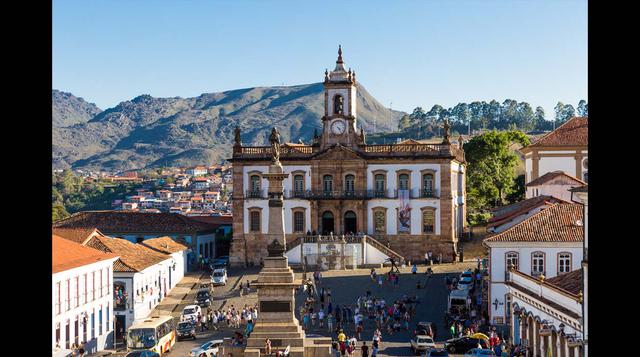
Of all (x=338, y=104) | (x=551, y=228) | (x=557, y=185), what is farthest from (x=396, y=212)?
(x=551, y=228)

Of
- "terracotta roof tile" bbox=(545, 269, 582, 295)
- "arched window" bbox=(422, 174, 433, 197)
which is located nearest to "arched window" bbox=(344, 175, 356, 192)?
"arched window" bbox=(422, 174, 433, 197)

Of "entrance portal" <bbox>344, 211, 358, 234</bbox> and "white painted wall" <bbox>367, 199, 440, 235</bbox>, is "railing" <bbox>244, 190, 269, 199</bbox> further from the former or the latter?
"white painted wall" <bbox>367, 199, 440, 235</bbox>

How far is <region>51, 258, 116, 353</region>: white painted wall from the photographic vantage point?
29.0m

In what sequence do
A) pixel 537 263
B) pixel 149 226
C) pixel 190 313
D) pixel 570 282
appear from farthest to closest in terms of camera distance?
pixel 149 226
pixel 190 313
pixel 537 263
pixel 570 282

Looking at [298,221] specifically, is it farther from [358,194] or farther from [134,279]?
[134,279]

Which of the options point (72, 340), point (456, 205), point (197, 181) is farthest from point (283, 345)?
point (197, 181)

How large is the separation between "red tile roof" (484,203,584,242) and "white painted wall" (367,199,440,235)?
21630 millimetres

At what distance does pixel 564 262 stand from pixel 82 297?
17198 millimetres

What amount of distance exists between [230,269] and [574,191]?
126ft

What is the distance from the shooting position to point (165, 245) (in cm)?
4900

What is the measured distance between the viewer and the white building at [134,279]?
3625 centimetres

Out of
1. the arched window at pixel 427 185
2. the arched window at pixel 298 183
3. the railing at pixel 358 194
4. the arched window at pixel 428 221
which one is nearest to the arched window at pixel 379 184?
the railing at pixel 358 194
